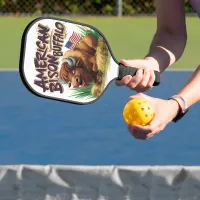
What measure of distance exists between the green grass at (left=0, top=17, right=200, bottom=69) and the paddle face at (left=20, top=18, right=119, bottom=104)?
495 centimetres

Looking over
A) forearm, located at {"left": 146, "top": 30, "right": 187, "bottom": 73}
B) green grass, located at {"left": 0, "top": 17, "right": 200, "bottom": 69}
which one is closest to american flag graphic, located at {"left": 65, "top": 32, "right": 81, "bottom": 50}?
forearm, located at {"left": 146, "top": 30, "right": 187, "bottom": 73}

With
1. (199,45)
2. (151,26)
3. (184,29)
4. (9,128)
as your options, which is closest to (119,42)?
(199,45)

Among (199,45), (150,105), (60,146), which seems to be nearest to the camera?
(150,105)

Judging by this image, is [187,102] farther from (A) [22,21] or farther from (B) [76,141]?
(A) [22,21]

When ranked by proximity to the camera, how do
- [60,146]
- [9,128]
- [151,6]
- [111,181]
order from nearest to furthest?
[111,181] < [60,146] < [9,128] < [151,6]

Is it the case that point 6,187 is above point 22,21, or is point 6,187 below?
above

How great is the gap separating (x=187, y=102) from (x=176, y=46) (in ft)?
1.03

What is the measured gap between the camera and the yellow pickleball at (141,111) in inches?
77.9

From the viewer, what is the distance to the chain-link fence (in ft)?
35.9

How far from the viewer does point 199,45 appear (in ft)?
27.7

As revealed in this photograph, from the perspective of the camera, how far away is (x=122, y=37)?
8984mm

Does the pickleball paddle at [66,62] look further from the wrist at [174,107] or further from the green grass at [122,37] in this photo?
the green grass at [122,37]

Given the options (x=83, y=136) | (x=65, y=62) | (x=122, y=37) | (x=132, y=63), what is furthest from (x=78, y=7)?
(x=65, y=62)

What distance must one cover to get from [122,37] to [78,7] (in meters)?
2.22
